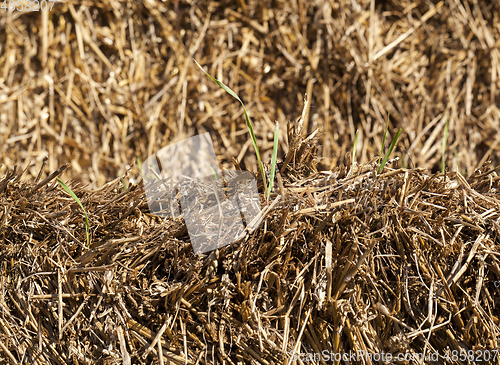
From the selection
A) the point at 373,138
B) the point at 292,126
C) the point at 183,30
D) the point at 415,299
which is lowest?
the point at 373,138

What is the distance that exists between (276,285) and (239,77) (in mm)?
1221

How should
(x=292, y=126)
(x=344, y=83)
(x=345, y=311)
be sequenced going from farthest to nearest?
(x=344, y=83)
(x=292, y=126)
(x=345, y=311)

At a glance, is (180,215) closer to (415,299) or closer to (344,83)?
(415,299)

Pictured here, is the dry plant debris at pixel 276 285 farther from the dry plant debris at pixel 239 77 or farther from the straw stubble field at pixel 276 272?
the dry plant debris at pixel 239 77

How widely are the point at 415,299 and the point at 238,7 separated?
1.46m

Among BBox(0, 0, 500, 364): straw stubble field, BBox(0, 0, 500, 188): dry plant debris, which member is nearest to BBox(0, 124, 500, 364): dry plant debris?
BBox(0, 0, 500, 364): straw stubble field

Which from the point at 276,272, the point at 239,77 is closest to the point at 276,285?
the point at 276,272

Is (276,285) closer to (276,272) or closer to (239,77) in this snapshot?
(276,272)

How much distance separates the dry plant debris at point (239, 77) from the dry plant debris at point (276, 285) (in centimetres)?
92

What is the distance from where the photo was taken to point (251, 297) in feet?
1.76

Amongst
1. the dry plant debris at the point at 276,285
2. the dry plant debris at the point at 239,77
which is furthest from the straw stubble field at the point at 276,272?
the dry plant debris at the point at 239,77

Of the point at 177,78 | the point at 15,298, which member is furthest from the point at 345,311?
the point at 177,78

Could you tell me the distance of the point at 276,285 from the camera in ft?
1.81

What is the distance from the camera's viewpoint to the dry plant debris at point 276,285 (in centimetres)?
54
